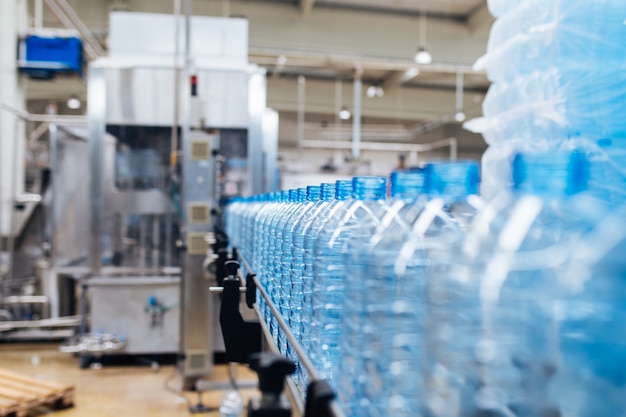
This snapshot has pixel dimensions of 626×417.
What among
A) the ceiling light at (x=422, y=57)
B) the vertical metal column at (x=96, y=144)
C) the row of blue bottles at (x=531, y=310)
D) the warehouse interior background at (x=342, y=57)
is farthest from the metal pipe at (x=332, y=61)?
the row of blue bottles at (x=531, y=310)

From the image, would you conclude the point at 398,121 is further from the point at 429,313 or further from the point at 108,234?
the point at 429,313

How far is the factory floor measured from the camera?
3.27 meters

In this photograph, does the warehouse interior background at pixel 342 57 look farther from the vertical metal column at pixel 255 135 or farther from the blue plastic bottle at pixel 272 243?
the blue plastic bottle at pixel 272 243

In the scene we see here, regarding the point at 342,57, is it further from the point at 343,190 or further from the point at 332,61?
the point at 343,190

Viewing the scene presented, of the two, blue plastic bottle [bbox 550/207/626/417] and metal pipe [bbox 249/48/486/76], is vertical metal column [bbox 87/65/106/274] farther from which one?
blue plastic bottle [bbox 550/207/626/417]

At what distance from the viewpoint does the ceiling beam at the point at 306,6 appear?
692cm

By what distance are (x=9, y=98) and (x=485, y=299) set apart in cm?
502

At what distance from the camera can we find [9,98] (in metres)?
4.58

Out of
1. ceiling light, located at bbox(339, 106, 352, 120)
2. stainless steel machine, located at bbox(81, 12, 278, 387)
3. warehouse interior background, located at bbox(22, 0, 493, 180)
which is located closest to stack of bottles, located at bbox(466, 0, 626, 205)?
stainless steel machine, located at bbox(81, 12, 278, 387)

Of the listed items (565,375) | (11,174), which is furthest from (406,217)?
(11,174)

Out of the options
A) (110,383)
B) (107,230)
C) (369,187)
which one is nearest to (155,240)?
(107,230)

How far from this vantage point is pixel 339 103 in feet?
30.4

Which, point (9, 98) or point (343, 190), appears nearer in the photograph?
point (343, 190)

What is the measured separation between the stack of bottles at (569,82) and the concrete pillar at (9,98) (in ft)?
13.8
